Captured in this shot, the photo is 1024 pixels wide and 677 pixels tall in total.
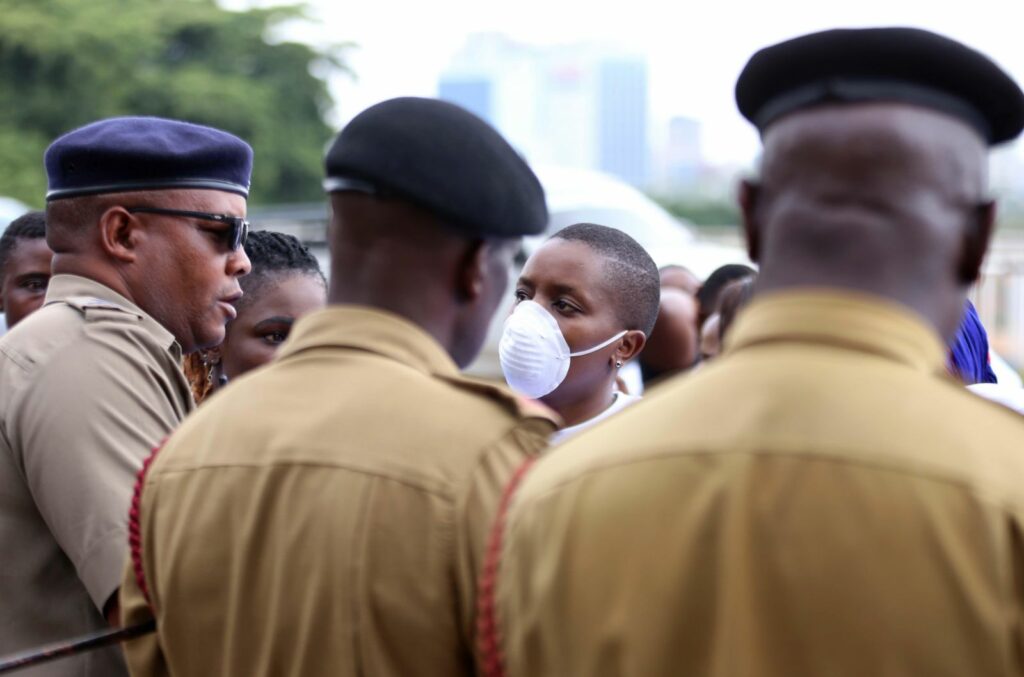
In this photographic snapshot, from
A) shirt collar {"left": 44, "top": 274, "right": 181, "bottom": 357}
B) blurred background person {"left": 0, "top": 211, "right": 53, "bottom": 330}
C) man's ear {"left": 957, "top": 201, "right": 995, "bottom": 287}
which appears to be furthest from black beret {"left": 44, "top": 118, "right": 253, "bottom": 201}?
blurred background person {"left": 0, "top": 211, "right": 53, "bottom": 330}

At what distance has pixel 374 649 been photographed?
175 cm

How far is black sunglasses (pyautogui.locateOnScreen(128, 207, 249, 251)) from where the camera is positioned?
2.87m

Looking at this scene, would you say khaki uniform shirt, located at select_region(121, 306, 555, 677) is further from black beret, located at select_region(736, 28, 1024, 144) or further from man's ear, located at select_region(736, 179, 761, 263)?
black beret, located at select_region(736, 28, 1024, 144)

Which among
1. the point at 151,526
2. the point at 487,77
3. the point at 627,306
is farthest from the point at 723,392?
the point at 487,77

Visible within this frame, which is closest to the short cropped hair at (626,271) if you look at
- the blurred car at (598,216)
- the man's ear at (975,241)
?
the man's ear at (975,241)

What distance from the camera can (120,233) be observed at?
286cm

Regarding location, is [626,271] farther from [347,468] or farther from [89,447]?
[347,468]

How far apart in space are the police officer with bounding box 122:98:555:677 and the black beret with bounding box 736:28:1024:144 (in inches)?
17.2

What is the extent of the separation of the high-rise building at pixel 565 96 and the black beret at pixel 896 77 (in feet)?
338

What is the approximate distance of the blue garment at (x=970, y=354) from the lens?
3.65 m

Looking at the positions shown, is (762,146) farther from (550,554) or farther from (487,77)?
(487,77)

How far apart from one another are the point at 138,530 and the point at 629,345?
2.08m

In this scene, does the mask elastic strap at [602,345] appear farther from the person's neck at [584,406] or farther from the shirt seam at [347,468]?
the shirt seam at [347,468]

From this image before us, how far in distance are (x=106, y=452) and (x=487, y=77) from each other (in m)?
114
